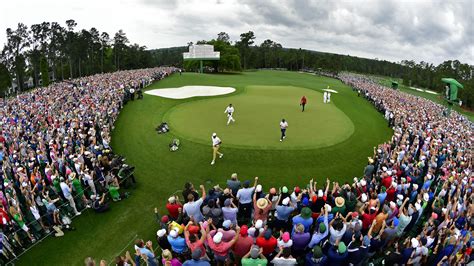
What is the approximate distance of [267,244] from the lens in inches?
317

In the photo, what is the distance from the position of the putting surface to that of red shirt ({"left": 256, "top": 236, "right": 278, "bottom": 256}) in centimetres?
1199

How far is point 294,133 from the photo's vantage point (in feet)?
75.7

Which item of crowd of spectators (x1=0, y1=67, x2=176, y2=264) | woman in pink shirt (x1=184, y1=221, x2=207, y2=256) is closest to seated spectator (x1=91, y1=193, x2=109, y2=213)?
crowd of spectators (x1=0, y1=67, x2=176, y2=264)

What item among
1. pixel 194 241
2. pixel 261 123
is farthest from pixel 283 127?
pixel 194 241

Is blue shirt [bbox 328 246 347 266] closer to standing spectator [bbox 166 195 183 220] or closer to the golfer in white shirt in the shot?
standing spectator [bbox 166 195 183 220]

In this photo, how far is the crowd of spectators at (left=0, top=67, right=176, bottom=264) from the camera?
12070 mm

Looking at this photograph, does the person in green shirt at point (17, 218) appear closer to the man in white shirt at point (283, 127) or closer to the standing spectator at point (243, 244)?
the standing spectator at point (243, 244)

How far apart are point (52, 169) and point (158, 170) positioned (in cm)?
552

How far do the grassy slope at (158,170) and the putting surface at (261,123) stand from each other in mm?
996

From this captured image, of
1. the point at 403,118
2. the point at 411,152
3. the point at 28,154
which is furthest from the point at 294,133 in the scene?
the point at 28,154

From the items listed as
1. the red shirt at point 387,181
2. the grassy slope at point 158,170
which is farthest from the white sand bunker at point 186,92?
the red shirt at point 387,181

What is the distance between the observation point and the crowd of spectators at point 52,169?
1207 centimetres

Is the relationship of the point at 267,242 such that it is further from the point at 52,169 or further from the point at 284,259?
the point at 52,169

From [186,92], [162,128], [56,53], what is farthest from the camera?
[56,53]
